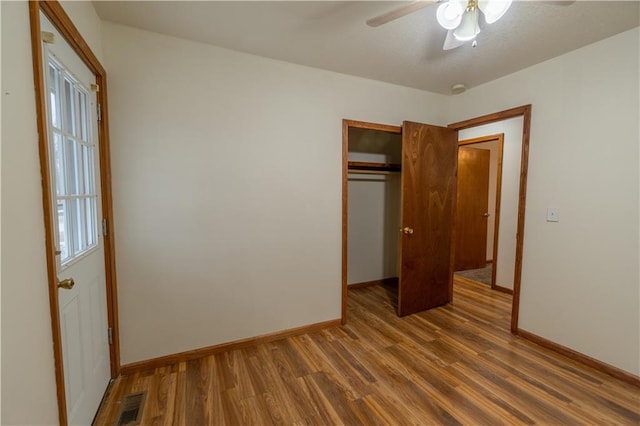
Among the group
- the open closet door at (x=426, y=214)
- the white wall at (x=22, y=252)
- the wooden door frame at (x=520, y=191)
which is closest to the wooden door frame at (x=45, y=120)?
the white wall at (x=22, y=252)

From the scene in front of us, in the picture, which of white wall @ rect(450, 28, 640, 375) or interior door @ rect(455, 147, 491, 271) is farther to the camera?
interior door @ rect(455, 147, 491, 271)

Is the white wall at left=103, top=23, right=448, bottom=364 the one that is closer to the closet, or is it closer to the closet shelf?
the closet

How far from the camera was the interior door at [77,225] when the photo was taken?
1.23m

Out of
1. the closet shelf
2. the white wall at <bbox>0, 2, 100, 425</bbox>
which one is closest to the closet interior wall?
the closet shelf

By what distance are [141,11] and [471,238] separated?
4.83 meters

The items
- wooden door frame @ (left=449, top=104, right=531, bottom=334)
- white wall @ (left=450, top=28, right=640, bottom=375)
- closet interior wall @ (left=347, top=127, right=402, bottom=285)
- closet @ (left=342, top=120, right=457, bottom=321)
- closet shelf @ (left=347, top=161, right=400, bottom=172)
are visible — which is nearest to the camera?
white wall @ (left=450, top=28, right=640, bottom=375)

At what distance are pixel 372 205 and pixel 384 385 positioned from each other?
235 centimetres

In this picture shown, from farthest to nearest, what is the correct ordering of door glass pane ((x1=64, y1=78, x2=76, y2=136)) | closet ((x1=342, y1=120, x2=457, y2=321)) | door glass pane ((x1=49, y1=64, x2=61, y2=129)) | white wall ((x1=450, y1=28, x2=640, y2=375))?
closet ((x1=342, y1=120, x2=457, y2=321))
white wall ((x1=450, y1=28, x2=640, y2=375))
door glass pane ((x1=64, y1=78, x2=76, y2=136))
door glass pane ((x1=49, y1=64, x2=61, y2=129))

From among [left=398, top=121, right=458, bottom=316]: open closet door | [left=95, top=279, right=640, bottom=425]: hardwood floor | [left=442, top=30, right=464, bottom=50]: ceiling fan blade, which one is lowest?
[left=95, top=279, right=640, bottom=425]: hardwood floor

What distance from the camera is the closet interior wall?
367 cm

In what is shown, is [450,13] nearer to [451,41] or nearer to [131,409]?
[451,41]

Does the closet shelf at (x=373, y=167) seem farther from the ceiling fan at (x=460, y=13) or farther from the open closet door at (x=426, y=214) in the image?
the ceiling fan at (x=460, y=13)

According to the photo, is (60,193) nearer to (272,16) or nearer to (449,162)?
(272,16)

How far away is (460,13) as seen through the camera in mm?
1422
